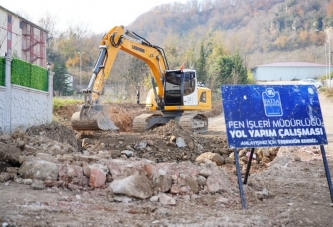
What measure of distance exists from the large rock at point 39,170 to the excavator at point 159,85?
728 centimetres

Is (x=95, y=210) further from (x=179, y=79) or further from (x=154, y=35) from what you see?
(x=154, y=35)

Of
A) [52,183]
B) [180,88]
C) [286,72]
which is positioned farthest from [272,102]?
[286,72]

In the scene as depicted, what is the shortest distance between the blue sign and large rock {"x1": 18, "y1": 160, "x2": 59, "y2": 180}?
239 centimetres

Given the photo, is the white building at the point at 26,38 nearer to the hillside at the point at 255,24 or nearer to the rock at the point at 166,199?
the rock at the point at 166,199

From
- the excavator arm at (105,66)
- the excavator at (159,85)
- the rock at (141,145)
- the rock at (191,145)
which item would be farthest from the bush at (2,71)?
the rock at (191,145)

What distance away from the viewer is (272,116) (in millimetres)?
5668

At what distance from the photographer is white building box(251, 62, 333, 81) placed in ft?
271

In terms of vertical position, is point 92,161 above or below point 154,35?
below

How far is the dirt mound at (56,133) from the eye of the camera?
37.2ft

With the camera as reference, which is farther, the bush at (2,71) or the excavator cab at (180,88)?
the excavator cab at (180,88)

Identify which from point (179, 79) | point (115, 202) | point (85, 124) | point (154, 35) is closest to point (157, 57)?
point (179, 79)

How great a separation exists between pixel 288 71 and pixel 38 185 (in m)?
82.2

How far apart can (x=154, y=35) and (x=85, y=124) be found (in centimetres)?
→ 11509

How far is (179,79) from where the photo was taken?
16.4m
